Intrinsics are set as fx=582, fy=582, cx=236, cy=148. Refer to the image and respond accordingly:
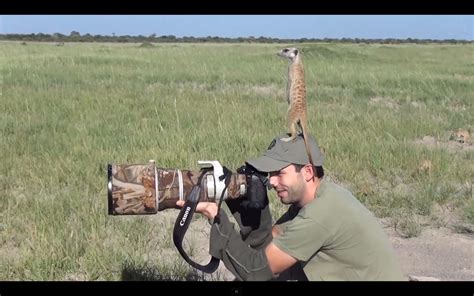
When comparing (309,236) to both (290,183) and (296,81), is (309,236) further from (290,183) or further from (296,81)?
(296,81)

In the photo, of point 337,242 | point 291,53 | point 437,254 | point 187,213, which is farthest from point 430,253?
point 187,213

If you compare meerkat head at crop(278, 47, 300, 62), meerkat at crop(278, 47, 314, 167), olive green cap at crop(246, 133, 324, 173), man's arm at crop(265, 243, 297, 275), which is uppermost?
meerkat head at crop(278, 47, 300, 62)

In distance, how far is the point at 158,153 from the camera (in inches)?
243

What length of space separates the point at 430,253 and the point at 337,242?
220cm

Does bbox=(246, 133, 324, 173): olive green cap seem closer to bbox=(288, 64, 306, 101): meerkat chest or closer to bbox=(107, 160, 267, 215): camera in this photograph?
bbox=(107, 160, 267, 215): camera

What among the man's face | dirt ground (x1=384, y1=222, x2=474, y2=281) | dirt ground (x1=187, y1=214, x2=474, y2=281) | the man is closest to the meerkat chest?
the man

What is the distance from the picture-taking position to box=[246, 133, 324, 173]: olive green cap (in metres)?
2.61

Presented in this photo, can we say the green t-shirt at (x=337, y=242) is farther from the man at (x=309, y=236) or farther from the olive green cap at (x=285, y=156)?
the olive green cap at (x=285, y=156)

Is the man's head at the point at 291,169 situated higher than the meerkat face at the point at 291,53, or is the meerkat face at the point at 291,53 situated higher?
the meerkat face at the point at 291,53

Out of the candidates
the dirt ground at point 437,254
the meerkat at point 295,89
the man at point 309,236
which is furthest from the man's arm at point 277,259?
the dirt ground at point 437,254

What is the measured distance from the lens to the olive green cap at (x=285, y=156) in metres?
2.61
